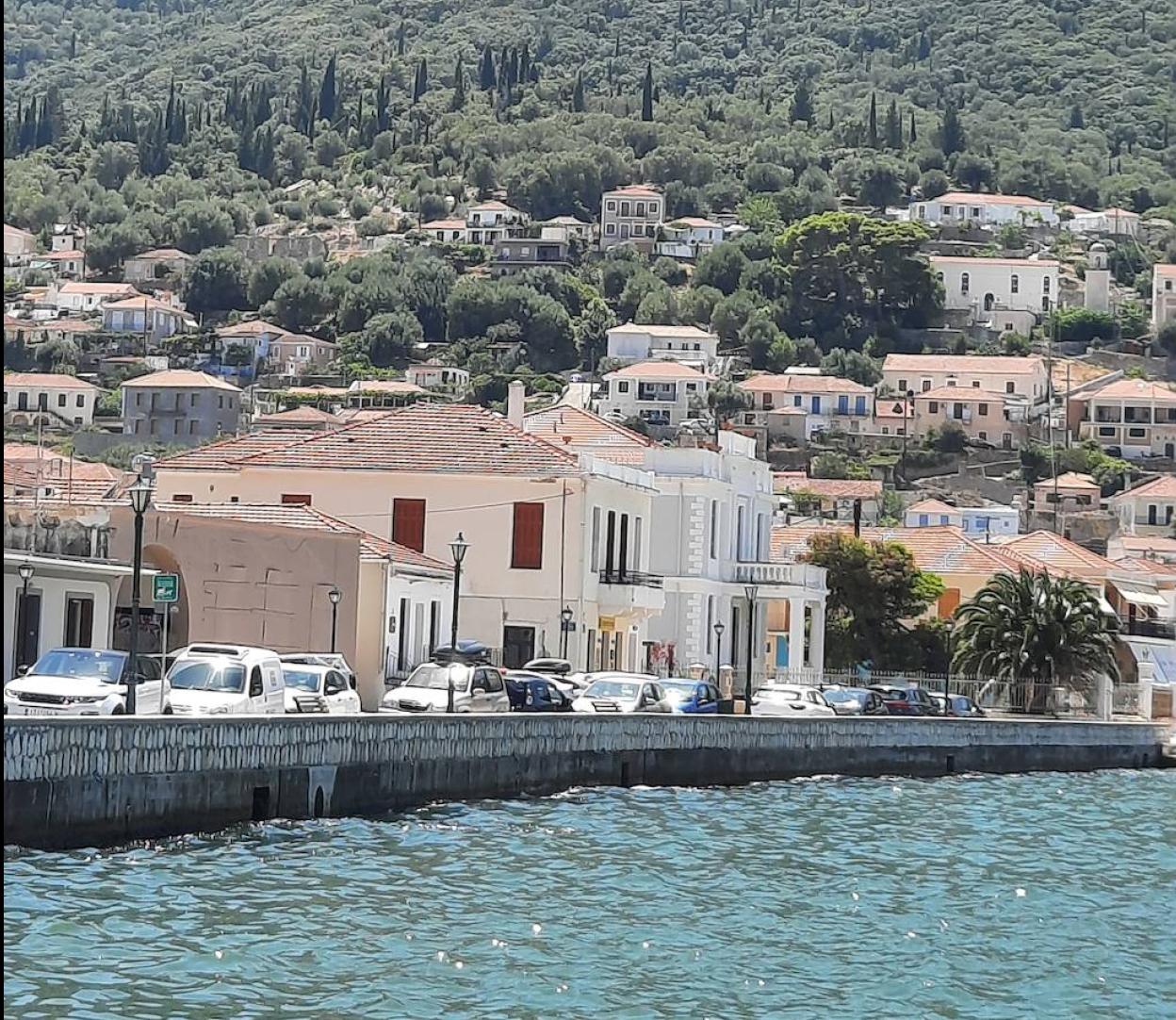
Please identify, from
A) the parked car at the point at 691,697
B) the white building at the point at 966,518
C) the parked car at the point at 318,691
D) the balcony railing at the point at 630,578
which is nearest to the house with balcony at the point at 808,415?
the white building at the point at 966,518

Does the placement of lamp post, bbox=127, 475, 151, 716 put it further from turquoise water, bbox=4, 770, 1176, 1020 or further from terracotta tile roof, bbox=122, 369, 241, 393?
terracotta tile roof, bbox=122, 369, 241, 393

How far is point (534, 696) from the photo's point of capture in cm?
4347

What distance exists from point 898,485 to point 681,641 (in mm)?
118204

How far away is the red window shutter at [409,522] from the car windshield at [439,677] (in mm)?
14015

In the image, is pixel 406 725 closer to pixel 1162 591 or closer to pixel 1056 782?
pixel 1056 782

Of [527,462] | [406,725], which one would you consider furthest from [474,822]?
[527,462]

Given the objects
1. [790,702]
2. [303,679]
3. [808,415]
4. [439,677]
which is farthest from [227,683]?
[808,415]

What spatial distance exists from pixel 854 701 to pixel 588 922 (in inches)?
1176

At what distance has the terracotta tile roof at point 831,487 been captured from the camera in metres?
149

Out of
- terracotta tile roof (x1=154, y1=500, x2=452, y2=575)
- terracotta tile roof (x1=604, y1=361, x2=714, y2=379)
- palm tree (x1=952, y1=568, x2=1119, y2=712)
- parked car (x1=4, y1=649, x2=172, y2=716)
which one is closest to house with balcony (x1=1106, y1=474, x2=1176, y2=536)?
terracotta tile roof (x1=604, y1=361, x2=714, y2=379)

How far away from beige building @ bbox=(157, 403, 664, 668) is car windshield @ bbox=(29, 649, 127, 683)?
23.6m

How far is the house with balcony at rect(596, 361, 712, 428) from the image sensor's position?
7470 inches

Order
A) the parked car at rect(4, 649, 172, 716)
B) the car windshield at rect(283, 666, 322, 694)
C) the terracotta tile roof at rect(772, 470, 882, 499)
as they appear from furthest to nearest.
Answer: the terracotta tile roof at rect(772, 470, 882, 499), the car windshield at rect(283, 666, 322, 694), the parked car at rect(4, 649, 172, 716)

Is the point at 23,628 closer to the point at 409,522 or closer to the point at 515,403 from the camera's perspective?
the point at 409,522
